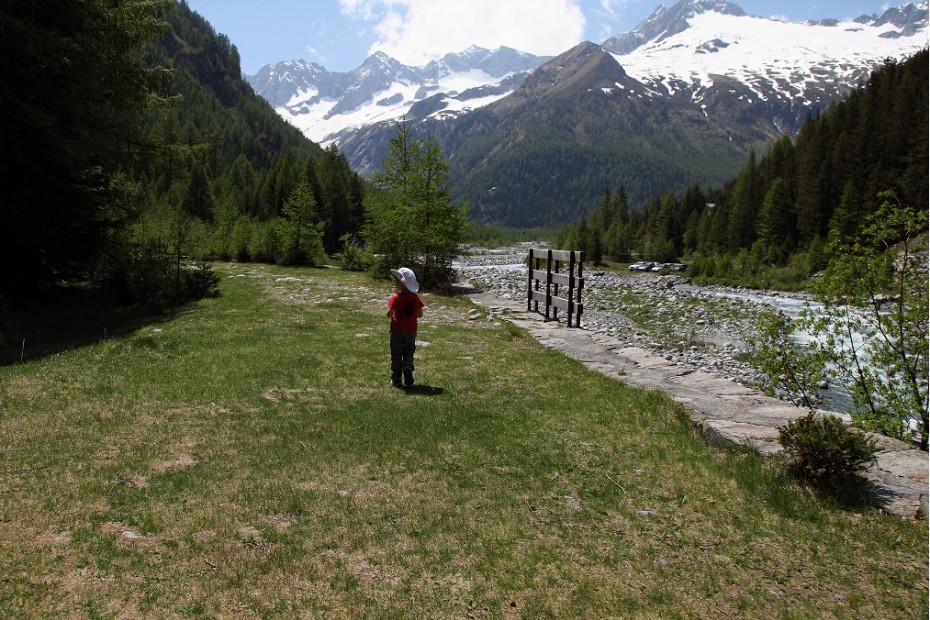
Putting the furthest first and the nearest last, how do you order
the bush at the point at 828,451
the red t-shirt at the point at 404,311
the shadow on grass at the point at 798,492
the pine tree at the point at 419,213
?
1. the pine tree at the point at 419,213
2. the red t-shirt at the point at 404,311
3. the bush at the point at 828,451
4. the shadow on grass at the point at 798,492

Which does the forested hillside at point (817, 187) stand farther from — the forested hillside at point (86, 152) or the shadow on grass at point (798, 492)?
the forested hillside at point (86, 152)

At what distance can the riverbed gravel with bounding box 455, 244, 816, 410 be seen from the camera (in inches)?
859

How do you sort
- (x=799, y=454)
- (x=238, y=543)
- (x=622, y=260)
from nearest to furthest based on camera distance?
(x=238, y=543)
(x=799, y=454)
(x=622, y=260)

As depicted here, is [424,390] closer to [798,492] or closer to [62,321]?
[798,492]

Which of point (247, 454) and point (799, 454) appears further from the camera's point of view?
point (247, 454)

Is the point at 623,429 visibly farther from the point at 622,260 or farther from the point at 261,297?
the point at 622,260

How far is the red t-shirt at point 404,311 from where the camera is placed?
10.1 m

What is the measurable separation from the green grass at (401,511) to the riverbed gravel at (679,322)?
22.0 feet

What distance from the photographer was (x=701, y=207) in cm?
12312

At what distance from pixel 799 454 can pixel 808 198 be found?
8175 cm

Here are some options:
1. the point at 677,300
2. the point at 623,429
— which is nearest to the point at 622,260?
the point at 677,300

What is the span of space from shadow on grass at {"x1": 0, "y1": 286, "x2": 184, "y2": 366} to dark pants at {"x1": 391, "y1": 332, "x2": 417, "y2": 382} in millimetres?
7497

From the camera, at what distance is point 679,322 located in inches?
1308

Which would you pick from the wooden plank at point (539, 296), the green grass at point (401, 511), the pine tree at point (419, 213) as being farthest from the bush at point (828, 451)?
the pine tree at point (419, 213)
